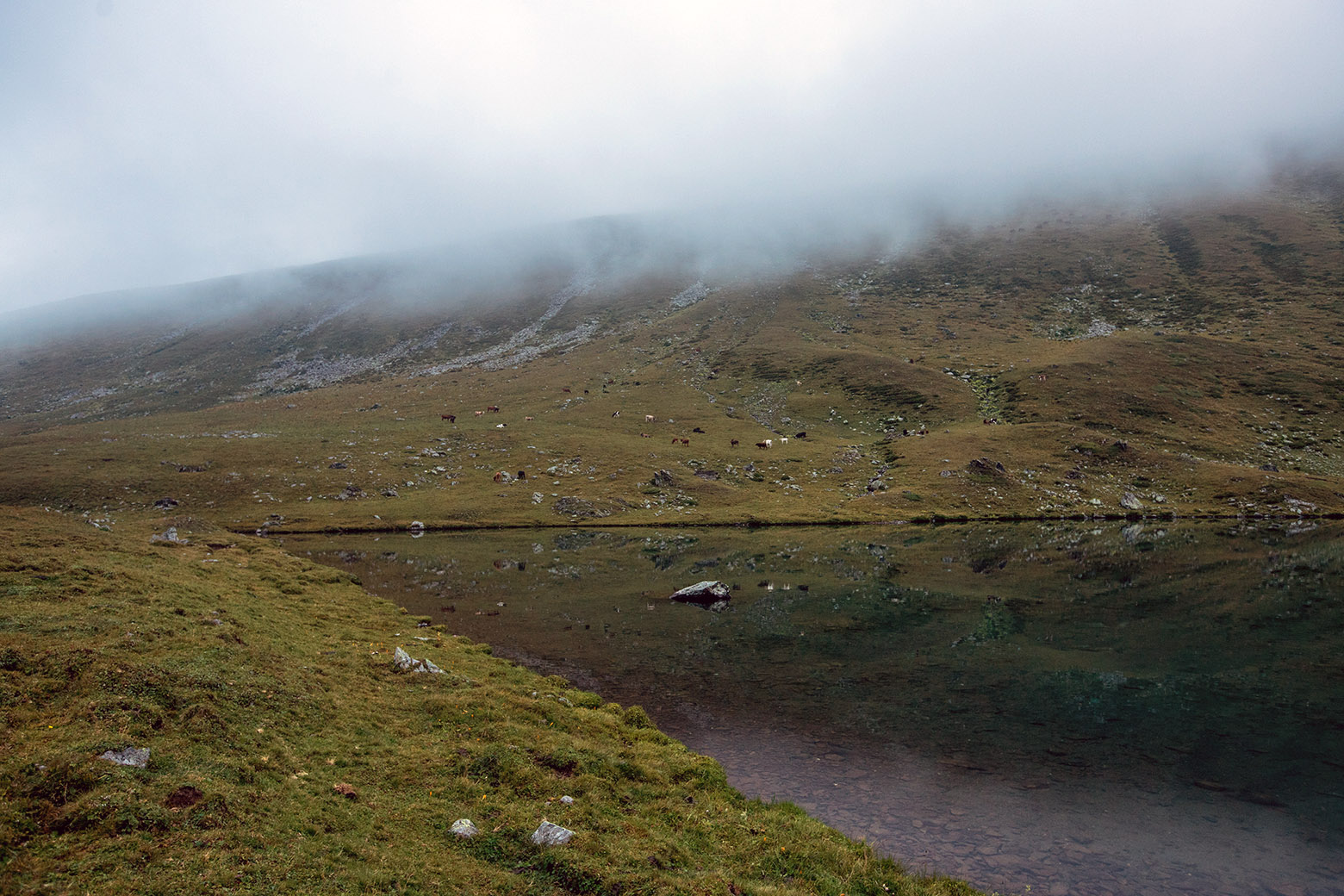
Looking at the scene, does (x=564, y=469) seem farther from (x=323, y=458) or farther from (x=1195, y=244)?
(x=1195, y=244)

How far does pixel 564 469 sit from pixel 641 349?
272 feet

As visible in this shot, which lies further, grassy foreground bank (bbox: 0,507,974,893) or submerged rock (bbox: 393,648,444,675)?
submerged rock (bbox: 393,648,444,675)

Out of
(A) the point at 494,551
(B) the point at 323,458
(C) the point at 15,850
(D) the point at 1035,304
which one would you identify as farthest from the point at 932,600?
(D) the point at 1035,304

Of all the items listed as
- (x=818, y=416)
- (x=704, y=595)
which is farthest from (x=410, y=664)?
(x=818, y=416)

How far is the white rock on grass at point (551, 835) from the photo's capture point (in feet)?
43.9

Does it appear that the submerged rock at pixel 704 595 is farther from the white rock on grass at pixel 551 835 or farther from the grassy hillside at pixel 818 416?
the grassy hillside at pixel 818 416

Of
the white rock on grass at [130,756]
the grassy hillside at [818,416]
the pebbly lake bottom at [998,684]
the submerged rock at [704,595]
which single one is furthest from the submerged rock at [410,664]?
the grassy hillside at [818,416]

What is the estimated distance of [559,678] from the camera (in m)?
26.3

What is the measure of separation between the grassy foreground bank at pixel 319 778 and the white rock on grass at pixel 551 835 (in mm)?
176

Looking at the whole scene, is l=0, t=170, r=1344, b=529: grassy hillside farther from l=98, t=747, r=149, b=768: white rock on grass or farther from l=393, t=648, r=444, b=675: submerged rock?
l=98, t=747, r=149, b=768: white rock on grass

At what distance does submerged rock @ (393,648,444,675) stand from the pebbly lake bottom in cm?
636

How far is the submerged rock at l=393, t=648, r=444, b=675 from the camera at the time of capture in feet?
77.5

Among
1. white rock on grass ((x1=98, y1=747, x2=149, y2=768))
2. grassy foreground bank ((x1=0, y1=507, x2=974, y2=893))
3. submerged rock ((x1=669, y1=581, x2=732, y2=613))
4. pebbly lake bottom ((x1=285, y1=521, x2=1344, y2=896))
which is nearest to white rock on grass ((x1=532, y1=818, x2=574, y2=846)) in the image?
grassy foreground bank ((x1=0, y1=507, x2=974, y2=893))

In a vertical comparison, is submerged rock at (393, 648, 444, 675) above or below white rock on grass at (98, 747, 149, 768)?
below
